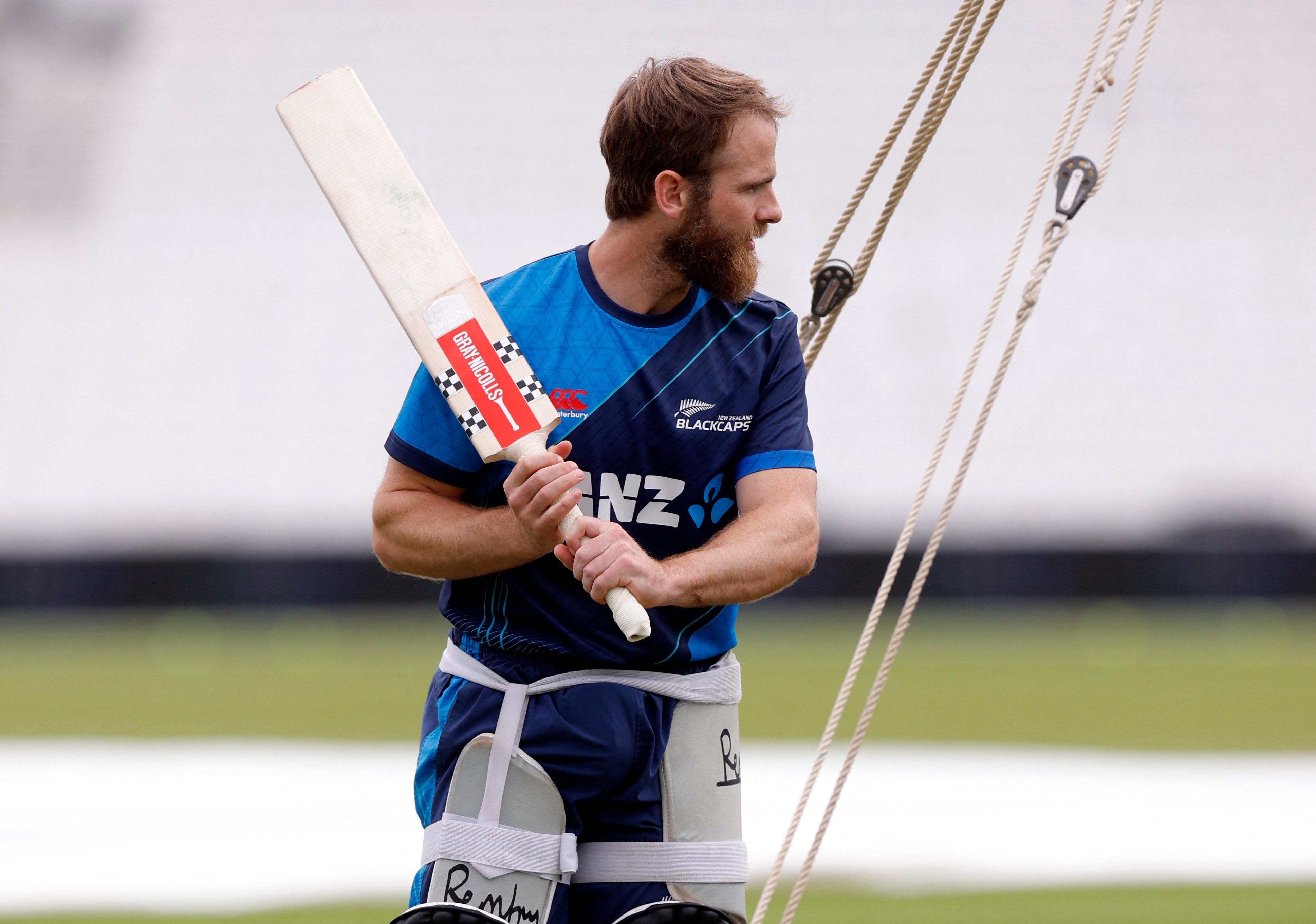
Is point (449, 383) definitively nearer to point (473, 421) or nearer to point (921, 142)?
point (473, 421)

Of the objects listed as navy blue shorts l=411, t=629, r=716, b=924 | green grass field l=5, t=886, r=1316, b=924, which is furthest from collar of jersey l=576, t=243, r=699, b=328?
green grass field l=5, t=886, r=1316, b=924

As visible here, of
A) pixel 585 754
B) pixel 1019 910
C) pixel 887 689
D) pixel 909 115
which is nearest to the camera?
pixel 585 754

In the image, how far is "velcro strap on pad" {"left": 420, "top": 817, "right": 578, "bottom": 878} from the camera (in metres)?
2.55

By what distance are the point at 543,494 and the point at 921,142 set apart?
4.21 ft

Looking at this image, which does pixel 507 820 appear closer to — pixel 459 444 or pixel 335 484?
pixel 459 444

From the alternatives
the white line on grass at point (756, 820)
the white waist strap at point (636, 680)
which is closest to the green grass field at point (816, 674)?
the white line on grass at point (756, 820)

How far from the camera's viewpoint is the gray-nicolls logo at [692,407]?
2648 mm

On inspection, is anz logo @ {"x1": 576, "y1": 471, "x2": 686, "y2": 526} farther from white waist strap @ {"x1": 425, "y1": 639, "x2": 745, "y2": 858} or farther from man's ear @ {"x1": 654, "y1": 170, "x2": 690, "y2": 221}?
man's ear @ {"x1": 654, "y1": 170, "x2": 690, "y2": 221}

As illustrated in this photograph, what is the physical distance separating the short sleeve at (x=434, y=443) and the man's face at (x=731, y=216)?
0.47 metres

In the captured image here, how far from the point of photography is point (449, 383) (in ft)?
8.50

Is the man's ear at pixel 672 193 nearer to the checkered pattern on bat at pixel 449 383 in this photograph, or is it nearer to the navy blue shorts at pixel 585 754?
the checkered pattern on bat at pixel 449 383

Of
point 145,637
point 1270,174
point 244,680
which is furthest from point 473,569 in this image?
point 1270,174

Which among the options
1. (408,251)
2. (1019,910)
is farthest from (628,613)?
(1019,910)

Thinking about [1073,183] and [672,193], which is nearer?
[672,193]
